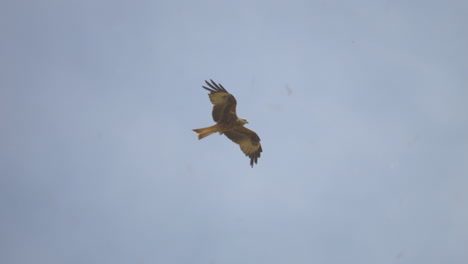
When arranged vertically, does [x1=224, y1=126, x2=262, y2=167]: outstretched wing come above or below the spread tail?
above

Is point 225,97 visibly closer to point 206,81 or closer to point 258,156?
point 206,81

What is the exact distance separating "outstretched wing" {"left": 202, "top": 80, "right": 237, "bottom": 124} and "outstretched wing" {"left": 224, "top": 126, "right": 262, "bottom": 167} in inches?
34.5

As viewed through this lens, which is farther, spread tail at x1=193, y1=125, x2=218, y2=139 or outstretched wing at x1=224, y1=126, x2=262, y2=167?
outstretched wing at x1=224, y1=126, x2=262, y2=167

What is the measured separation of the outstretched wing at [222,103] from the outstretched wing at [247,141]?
2.87 feet

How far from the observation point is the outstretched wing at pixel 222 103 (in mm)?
18094

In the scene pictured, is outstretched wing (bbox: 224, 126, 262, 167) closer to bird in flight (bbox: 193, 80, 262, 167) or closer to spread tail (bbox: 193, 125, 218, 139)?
bird in flight (bbox: 193, 80, 262, 167)

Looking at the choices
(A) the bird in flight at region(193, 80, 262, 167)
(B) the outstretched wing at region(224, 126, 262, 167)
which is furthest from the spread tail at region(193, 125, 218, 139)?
(B) the outstretched wing at region(224, 126, 262, 167)

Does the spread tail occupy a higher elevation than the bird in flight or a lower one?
lower

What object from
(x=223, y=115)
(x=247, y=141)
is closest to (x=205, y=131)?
(x=223, y=115)

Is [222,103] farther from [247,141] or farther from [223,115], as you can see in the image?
[247,141]

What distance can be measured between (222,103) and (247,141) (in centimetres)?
215

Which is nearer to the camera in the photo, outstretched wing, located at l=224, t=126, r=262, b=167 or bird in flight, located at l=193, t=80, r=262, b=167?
bird in flight, located at l=193, t=80, r=262, b=167

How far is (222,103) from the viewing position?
18.2m

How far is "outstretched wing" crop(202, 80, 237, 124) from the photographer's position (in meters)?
18.1
